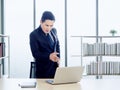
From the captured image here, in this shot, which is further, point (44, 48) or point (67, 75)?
point (44, 48)

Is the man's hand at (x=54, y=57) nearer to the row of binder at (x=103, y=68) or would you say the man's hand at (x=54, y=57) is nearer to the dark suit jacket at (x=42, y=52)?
the dark suit jacket at (x=42, y=52)

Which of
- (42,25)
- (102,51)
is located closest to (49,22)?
(42,25)

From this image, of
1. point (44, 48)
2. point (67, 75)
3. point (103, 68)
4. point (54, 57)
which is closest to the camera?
point (67, 75)

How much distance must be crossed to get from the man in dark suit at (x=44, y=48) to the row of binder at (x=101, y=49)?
68.0 inches

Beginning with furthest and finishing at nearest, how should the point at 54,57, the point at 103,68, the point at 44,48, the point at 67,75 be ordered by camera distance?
the point at 103,68 → the point at 44,48 → the point at 54,57 → the point at 67,75

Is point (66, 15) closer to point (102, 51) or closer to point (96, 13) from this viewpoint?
point (96, 13)

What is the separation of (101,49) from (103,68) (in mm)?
359

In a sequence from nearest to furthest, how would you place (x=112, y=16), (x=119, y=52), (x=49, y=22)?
(x=49, y=22)
(x=119, y=52)
(x=112, y=16)

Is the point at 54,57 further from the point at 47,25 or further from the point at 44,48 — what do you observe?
the point at 47,25

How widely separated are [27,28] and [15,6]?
561 mm

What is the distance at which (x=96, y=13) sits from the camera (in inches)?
220

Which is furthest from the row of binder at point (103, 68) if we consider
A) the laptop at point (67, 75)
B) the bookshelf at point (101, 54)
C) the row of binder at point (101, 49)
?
the laptop at point (67, 75)

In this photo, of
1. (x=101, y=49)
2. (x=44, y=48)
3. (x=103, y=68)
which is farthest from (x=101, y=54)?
(x=44, y=48)

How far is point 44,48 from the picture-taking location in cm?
308
